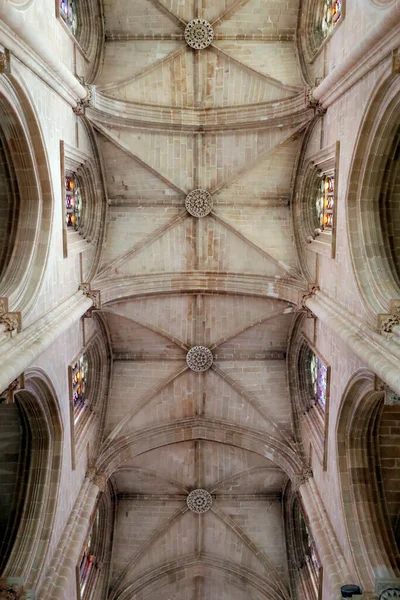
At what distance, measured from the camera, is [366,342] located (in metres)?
9.38

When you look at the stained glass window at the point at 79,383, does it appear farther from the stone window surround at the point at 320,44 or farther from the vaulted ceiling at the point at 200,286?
the stone window surround at the point at 320,44

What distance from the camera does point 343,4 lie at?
441 inches

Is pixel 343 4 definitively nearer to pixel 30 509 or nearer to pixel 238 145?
pixel 238 145

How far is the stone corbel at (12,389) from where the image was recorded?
8797mm

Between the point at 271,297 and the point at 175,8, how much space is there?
8.51 metres

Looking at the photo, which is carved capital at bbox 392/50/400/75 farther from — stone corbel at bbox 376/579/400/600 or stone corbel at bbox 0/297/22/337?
stone corbel at bbox 376/579/400/600

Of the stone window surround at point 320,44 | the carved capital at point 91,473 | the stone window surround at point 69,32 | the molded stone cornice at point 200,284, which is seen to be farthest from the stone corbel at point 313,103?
the carved capital at point 91,473

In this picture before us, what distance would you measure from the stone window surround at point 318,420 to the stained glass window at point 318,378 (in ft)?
0.82

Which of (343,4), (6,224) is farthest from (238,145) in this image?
(6,224)

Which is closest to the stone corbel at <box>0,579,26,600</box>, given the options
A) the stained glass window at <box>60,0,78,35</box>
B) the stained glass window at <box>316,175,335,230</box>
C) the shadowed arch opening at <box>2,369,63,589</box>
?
the shadowed arch opening at <box>2,369,63,589</box>

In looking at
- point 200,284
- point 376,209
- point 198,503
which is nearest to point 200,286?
point 200,284

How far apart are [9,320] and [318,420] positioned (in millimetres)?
8551

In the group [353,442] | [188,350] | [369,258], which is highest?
[188,350]

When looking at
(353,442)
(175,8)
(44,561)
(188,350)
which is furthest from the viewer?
(188,350)
